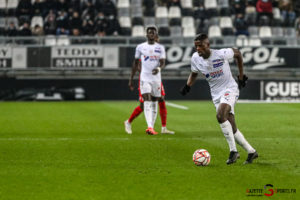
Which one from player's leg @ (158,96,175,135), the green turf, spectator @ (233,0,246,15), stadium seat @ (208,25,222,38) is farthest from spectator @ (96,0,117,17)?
player's leg @ (158,96,175,135)

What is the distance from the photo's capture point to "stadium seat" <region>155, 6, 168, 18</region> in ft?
93.5

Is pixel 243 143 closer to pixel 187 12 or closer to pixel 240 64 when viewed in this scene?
pixel 240 64

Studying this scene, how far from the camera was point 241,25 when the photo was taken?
26.6 meters

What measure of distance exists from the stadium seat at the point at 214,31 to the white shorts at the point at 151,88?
1544 centimetres

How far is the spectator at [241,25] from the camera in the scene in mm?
26438

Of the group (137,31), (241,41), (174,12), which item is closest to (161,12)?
(174,12)

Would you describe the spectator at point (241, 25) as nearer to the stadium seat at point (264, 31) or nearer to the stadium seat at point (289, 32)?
the stadium seat at point (264, 31)

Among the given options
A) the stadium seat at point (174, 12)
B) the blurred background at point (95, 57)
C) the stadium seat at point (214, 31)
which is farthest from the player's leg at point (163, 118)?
the stadium seat at point (174, 12)

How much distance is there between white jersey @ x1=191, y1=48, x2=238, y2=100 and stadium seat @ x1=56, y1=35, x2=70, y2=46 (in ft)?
51.8

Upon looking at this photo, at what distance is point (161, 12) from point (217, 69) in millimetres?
20468

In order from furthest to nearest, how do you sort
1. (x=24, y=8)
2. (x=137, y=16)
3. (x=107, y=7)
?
(x=137, y=16) < (x=24, y=8) < (x=107, y=7)

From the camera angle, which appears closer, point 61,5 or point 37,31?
point 37,31

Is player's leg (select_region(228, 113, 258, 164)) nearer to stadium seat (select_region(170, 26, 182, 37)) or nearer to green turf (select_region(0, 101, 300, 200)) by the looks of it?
green turf (select_region(0, 101, 300, 200))

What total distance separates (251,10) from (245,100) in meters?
5.04
